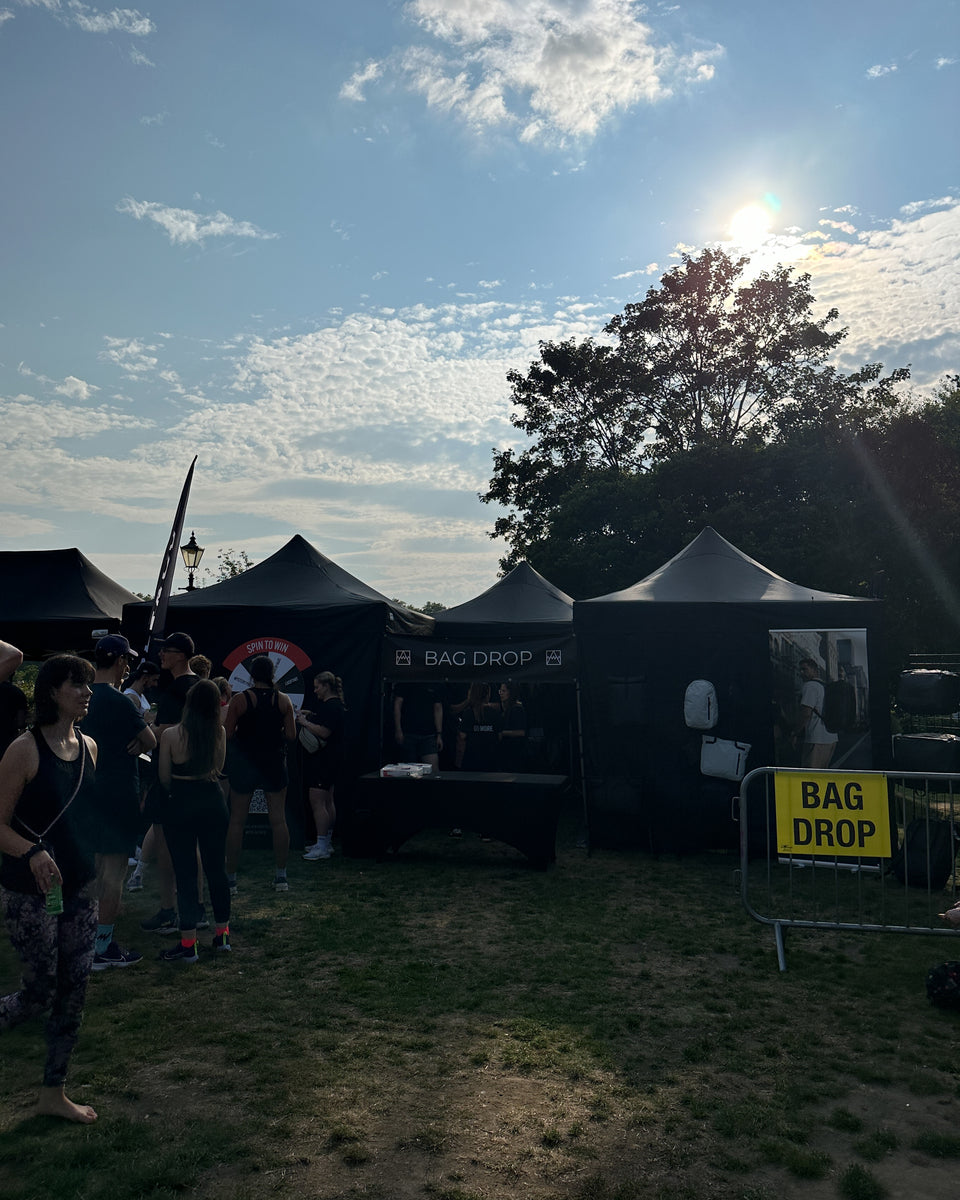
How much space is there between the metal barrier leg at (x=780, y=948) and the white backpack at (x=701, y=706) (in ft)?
11.0

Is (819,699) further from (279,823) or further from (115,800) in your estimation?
(115,800)

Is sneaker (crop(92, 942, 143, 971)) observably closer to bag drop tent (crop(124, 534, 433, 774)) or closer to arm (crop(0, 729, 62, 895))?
arm (crop(0, 729, 62, 895))

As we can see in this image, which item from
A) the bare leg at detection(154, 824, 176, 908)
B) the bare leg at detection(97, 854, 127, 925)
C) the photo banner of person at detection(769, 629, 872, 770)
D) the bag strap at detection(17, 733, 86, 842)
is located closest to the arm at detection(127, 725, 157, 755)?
the bare leg at detection(97, 854, 127, 925)

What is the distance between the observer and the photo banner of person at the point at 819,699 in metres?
9.52

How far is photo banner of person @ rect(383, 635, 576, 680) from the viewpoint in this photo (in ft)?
34.6

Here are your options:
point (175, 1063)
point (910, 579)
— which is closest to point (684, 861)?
point (175, 1063)

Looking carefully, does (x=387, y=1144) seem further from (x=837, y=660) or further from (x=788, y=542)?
(x=788, y=542)

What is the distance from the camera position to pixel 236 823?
24.7ft

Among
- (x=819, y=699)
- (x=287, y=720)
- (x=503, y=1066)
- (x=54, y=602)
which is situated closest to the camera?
(x=503, y=1066)

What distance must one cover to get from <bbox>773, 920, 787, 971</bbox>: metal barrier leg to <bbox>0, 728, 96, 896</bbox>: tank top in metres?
4.23

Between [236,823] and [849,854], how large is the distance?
478 centimetres

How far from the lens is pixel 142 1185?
3.18 metres

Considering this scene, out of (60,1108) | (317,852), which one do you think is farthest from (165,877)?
(60,1108)

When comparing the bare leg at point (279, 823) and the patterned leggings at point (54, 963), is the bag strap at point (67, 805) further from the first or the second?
the bare leg at point (279, 823)
